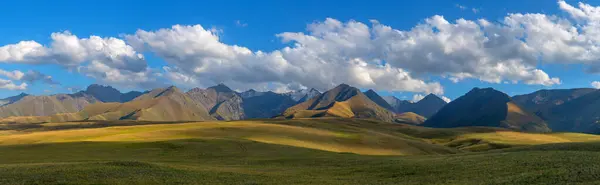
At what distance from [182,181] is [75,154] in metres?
48.5

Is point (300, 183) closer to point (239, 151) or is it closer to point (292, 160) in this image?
point (292, 160)

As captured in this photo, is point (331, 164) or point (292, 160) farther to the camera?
point (292, 160)

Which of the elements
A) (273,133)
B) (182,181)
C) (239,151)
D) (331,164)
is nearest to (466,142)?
(273,133)

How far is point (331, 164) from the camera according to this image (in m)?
69.6

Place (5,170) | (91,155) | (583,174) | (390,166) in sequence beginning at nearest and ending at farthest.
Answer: (583,174) → (5,170) → (390,166) → (91,155)

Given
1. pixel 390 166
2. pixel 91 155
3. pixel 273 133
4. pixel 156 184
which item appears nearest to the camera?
pixel 156 184

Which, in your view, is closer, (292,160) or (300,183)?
(300,183)

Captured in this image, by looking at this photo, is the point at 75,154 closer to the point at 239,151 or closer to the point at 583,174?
the point at 239,151

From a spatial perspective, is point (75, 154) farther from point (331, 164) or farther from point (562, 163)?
point (562, 163)

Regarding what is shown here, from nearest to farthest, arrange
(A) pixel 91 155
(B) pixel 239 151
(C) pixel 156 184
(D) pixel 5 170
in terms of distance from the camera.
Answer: (C) pixel 156 184, (D) pixel 5 170, (A) pixel 91 155, (B) pixel 239 151

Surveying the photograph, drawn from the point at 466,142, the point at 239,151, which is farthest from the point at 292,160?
the point at 466,142

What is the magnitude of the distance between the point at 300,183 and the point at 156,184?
598 inches

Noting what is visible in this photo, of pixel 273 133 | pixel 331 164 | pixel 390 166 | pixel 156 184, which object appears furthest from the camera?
pixel 273 133

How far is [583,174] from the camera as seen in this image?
38969 mm
